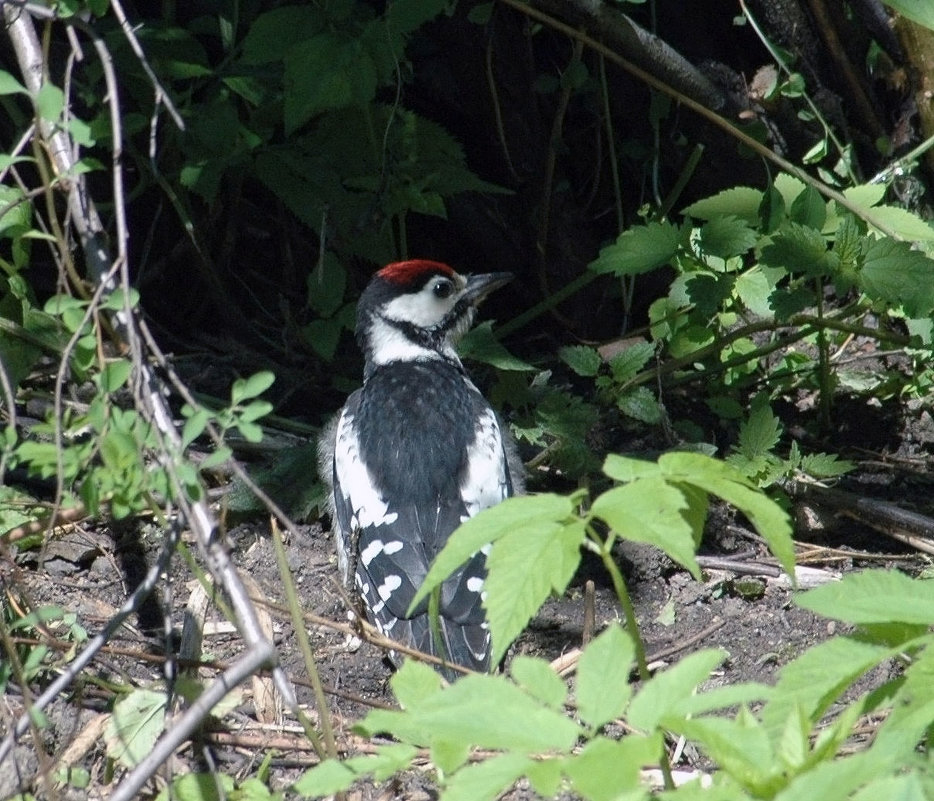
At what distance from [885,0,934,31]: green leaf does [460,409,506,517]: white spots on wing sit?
1.66m

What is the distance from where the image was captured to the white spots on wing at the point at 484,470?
3.55 m

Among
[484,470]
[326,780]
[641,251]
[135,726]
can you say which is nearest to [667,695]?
[326,780]

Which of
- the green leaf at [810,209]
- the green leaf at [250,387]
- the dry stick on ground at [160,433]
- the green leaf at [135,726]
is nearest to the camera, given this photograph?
the dry stick on ground at [160,433]

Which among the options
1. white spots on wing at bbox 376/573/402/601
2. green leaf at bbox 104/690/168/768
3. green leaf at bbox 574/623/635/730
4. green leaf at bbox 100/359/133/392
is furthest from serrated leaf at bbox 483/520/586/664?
white spots on wing at bbox 376/573/402/601

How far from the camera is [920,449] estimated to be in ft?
14.0

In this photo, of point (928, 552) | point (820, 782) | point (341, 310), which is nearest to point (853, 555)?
point (928, 552)

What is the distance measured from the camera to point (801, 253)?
3.52 metres

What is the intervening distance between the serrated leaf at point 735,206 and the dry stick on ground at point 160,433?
2006 mm

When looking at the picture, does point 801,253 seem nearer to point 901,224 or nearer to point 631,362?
point 901,224

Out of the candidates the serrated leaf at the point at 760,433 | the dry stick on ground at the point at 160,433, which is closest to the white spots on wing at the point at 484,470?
the serrated leaf at the point at 760,433

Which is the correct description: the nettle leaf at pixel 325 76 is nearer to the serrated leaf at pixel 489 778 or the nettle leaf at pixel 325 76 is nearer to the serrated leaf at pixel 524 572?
the serrated leaf at pixel 524 572

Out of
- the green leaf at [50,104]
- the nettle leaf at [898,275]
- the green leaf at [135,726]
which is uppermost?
the green leaf at [50,104]

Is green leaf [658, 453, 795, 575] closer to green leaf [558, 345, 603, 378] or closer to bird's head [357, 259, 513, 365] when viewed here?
green leaf [558, 345, 603, 378]

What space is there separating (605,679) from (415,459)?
2209mm
